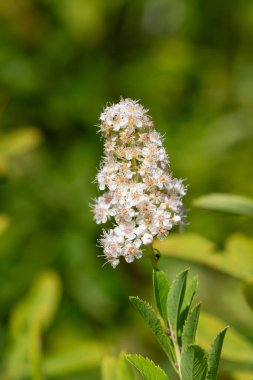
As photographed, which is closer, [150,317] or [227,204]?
[150,317]

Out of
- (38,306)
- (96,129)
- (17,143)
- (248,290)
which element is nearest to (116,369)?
(248,290)

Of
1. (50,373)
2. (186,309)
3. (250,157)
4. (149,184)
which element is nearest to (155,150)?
(149,184)

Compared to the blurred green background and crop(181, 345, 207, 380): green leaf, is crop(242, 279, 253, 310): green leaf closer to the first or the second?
crop(181, 345, 207, 380): green leaf

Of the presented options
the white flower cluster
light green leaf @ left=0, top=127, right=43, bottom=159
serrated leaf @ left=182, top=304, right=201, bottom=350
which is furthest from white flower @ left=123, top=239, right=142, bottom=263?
light green leaf @ left=0, top=127, right=43, bottom=159

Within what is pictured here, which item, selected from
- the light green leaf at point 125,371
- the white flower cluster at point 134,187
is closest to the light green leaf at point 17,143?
the light green leaf at point 125,371

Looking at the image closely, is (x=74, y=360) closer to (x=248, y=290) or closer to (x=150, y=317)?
(x=248, y=290)

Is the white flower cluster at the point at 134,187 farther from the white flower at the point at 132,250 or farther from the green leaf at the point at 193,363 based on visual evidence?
the green leaf at the point at 193,363

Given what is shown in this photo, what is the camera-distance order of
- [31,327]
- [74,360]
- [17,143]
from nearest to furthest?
1. [31,327]
2. [74,360]
3. [17,143]

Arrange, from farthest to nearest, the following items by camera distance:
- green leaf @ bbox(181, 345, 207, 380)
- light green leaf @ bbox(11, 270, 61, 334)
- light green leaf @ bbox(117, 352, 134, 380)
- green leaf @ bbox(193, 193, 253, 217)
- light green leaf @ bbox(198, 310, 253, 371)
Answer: light green leaf @ bbox(11, 270, 61, 334) < light green leaf @ bbox(198, 310, 253, 371) < green leaf @ bbox(193, 193, 253, 217) < light green leaf @ bbox(117, 352, 134, 380) < green leaf @ bbox(181, 345, 207, 380)
